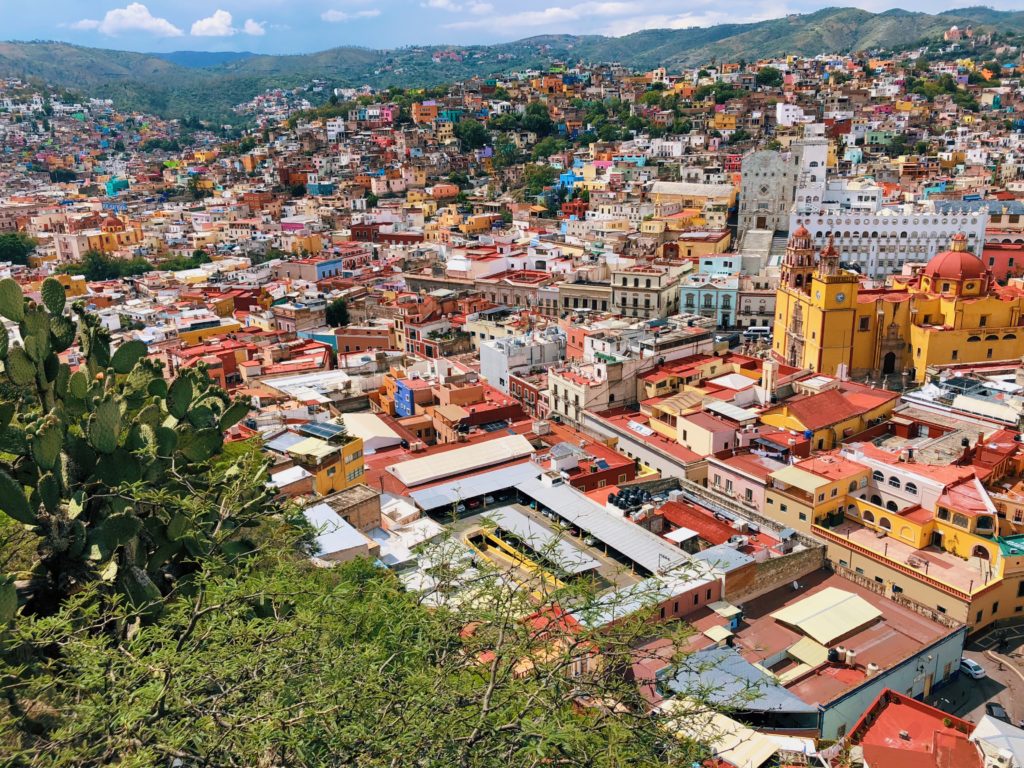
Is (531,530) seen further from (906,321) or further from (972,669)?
(906,321)

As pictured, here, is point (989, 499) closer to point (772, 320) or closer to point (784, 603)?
point (784, 603)

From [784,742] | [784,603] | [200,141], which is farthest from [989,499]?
[200,141]

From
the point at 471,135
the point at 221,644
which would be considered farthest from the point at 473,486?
the point at 471,135

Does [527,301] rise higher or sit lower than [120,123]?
lower

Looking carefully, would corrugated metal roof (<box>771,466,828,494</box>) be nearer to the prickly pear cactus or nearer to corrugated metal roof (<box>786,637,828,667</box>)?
corrugated metal roof (<box>786,637,828,667</box>)

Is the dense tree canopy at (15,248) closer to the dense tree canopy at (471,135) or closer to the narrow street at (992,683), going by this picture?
the dense tree canopy at (471,135)

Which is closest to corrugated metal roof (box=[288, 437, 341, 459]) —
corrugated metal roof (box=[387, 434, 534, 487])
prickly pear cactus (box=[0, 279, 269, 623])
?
corrugated metal roof (box=[387, 434, 534, 487])

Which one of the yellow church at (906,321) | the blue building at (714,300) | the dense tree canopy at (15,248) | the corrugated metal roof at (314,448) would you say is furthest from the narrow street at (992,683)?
the dense tree canopy at (15,248)
